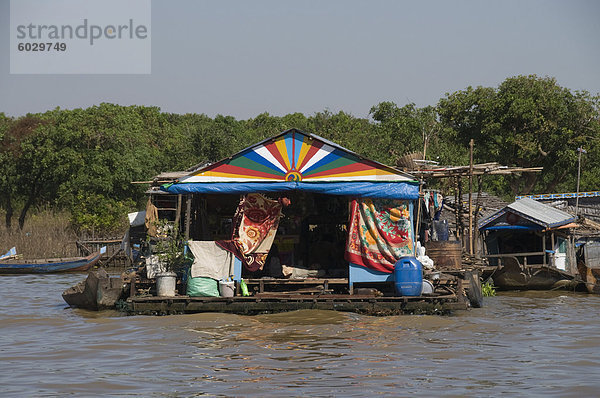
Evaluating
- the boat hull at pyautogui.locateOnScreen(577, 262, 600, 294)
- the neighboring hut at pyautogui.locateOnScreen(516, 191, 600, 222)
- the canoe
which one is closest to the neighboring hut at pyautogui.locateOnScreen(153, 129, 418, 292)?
the boat hull at pyautogui.locateOnScreen(577, 262, 600, 294)

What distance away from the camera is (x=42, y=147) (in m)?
33.8

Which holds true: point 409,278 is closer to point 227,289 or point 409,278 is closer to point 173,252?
point 227,289

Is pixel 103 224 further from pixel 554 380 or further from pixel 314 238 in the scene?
pixel 554 380

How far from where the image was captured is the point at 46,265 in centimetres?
2800

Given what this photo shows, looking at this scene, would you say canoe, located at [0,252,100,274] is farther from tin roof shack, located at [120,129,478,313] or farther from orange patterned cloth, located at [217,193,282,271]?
orange patterned cloth, located at [217,193,282,271]

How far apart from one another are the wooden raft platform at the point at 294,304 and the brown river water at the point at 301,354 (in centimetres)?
22

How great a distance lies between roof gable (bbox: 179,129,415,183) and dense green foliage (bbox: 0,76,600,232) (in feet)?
53.0

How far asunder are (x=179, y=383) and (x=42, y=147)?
27.4m

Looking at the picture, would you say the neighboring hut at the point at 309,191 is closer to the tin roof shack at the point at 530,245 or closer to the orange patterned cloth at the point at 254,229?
the orange patterned cloth at the point at 254,229

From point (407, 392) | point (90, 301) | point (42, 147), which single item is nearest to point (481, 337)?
point (407, 392)

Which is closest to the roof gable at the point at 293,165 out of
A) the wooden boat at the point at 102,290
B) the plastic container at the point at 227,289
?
the plastic container at the point at 227,289

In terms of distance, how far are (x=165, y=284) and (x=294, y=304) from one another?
8.22 feet

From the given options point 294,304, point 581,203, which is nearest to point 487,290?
point 294,304

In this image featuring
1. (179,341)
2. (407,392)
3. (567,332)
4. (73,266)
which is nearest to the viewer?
(407,392)
